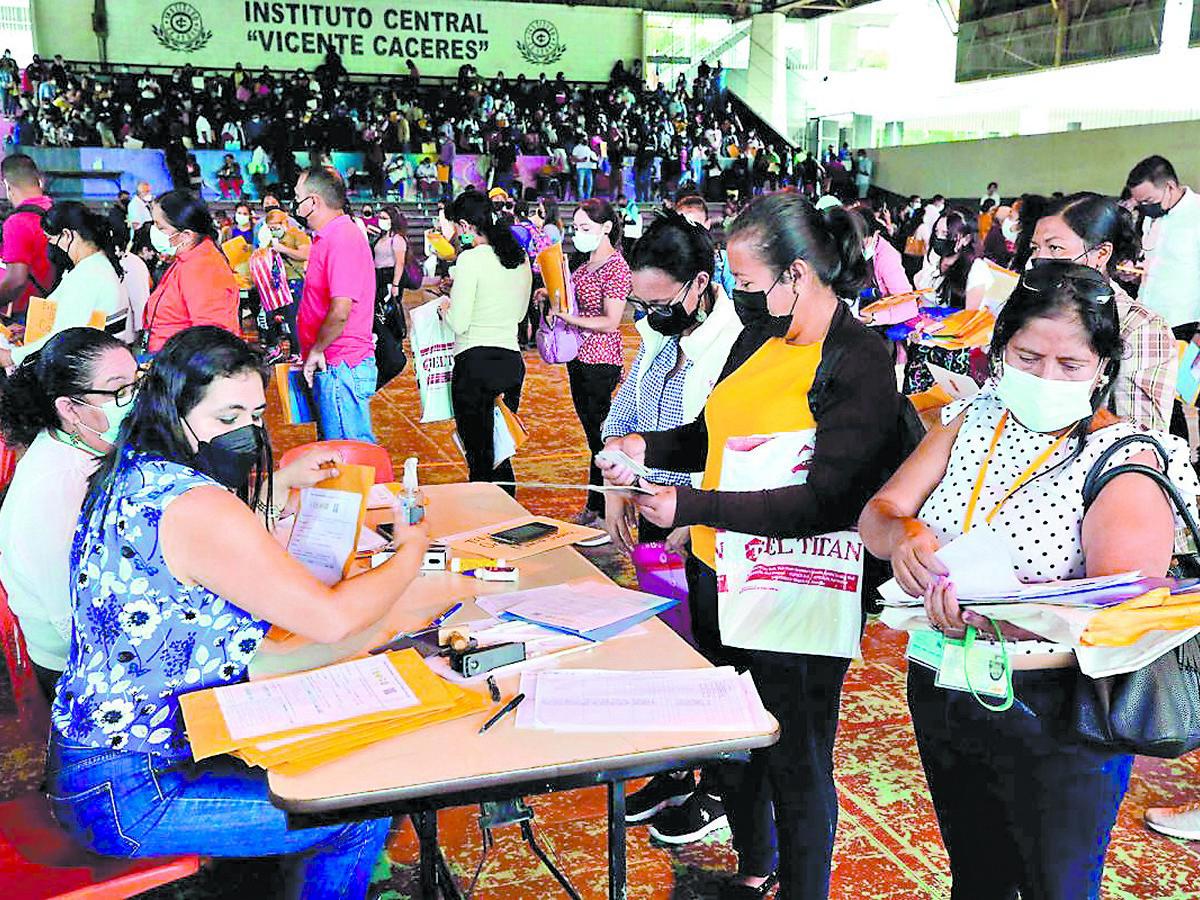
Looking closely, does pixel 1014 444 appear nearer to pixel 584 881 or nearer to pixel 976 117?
pixel 584 881

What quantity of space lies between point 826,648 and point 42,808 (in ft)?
5.13

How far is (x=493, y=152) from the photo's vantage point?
20406 millimetres

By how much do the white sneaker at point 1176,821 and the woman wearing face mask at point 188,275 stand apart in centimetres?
373

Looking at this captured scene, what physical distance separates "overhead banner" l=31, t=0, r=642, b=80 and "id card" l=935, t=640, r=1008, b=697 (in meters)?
26.2

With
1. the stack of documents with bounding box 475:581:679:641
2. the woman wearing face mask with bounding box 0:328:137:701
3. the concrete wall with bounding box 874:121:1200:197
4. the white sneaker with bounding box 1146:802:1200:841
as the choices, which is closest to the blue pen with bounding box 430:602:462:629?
the stack of documents with bounding box 475:581:679:641

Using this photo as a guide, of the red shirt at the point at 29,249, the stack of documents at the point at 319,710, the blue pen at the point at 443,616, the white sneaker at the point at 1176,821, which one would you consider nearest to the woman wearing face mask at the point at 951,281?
the white sneaker at the point at 1176,821

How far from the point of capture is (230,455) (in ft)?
6.72

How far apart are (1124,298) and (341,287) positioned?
9.88 ft

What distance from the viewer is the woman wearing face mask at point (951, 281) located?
464 centimetres

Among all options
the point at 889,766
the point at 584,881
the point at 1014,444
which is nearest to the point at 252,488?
the point at 584,881

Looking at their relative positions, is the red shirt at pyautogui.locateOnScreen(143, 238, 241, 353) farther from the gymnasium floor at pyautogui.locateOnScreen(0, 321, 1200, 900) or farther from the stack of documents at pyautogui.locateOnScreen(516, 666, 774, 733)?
the stack of documents at pyautogui.locateOnScreen(516, 666, 774, 733)

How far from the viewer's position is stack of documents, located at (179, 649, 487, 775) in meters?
1.63

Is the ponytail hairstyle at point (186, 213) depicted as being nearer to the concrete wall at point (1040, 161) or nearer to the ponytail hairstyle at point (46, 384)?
the ponytail hairstyle at point (46, 384)

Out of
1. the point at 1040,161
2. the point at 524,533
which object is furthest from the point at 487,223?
the point at 1040,161
